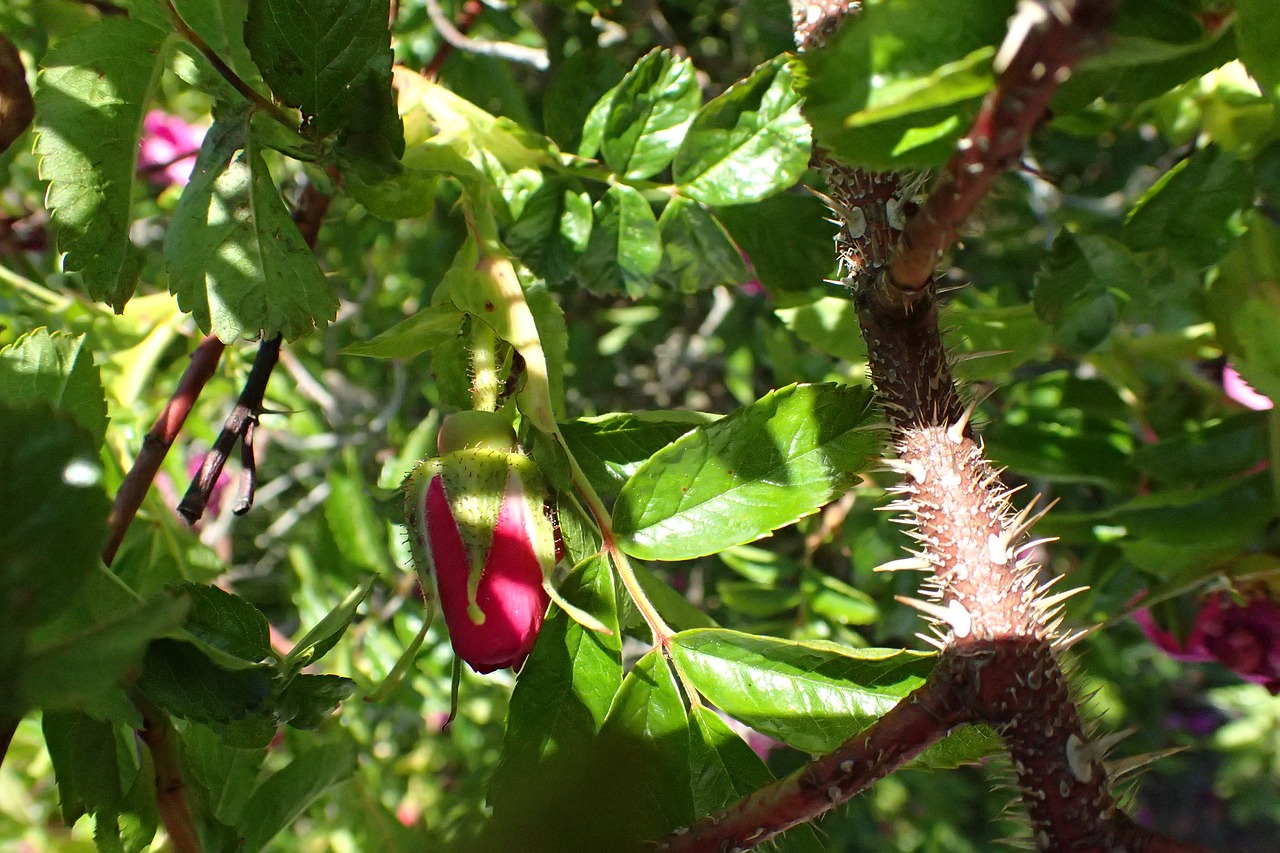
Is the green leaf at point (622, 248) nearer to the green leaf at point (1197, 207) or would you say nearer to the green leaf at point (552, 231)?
the green leaf at point (552, 231)

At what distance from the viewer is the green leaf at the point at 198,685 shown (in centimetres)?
56

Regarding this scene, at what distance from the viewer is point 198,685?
0.57 m

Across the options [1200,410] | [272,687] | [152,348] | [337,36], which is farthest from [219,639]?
[1200,410]

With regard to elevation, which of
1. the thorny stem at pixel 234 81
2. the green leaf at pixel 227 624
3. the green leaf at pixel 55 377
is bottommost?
the green leaf at pixel 227 624

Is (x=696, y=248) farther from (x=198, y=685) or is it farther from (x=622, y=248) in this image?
(x=198, y=685)

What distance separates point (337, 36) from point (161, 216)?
1060mm

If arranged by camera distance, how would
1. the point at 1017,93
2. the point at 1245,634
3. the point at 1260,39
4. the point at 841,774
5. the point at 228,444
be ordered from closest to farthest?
1. the point at 1017,93
2. the point at 841,774
3. the point at 1260,39
4. the point at 228,444
5. the point at 1245,634

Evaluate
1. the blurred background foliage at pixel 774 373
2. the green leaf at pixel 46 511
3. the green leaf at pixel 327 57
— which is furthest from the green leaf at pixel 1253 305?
the green leaf at pixel 46 511

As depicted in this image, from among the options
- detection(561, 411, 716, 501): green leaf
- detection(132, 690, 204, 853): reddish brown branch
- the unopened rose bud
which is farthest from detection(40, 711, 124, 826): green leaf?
detection(561, 411, 716, 501): green leaf

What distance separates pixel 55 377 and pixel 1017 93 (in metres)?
0.64

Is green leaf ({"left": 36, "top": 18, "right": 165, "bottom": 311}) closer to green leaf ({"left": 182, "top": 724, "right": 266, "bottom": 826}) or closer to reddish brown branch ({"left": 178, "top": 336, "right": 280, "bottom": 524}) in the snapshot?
reddish brown branch ({"left": 178, "top": 336, "right": 280, "bottom": 524})

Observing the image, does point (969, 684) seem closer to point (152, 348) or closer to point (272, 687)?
point (272, 687)

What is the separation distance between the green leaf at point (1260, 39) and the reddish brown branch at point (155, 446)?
0.76 meters

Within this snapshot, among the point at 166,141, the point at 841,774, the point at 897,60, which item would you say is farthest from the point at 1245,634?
the point at 166,141
